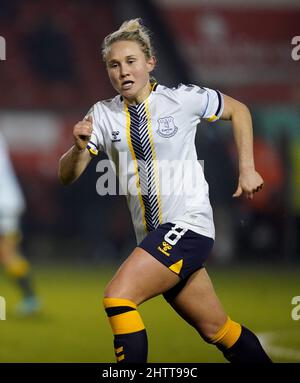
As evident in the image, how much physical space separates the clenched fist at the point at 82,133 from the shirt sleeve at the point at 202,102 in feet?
1.76

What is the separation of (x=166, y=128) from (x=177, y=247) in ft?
1.85

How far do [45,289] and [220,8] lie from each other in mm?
9656

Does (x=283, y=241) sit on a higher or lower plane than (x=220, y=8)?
lower

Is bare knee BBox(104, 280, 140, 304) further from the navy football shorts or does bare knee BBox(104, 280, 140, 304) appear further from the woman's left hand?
the woman's left hand

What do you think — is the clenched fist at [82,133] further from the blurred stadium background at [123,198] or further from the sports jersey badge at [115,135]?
the blurred stadium background at [123,198]

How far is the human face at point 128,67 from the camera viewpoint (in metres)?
4.31

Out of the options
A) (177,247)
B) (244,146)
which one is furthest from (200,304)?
(244,146)

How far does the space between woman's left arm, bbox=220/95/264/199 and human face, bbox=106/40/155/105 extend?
0.45m

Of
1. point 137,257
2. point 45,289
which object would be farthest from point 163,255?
point 45,289

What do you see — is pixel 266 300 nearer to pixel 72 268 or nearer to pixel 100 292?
pixel 100 292

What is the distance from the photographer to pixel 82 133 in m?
4.12

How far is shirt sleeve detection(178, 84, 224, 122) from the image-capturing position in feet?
14.6

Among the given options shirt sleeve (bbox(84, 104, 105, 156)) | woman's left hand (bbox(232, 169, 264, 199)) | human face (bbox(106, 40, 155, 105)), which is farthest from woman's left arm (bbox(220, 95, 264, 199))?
shirt sleeve (bbox(84, 104, 105, 156))
